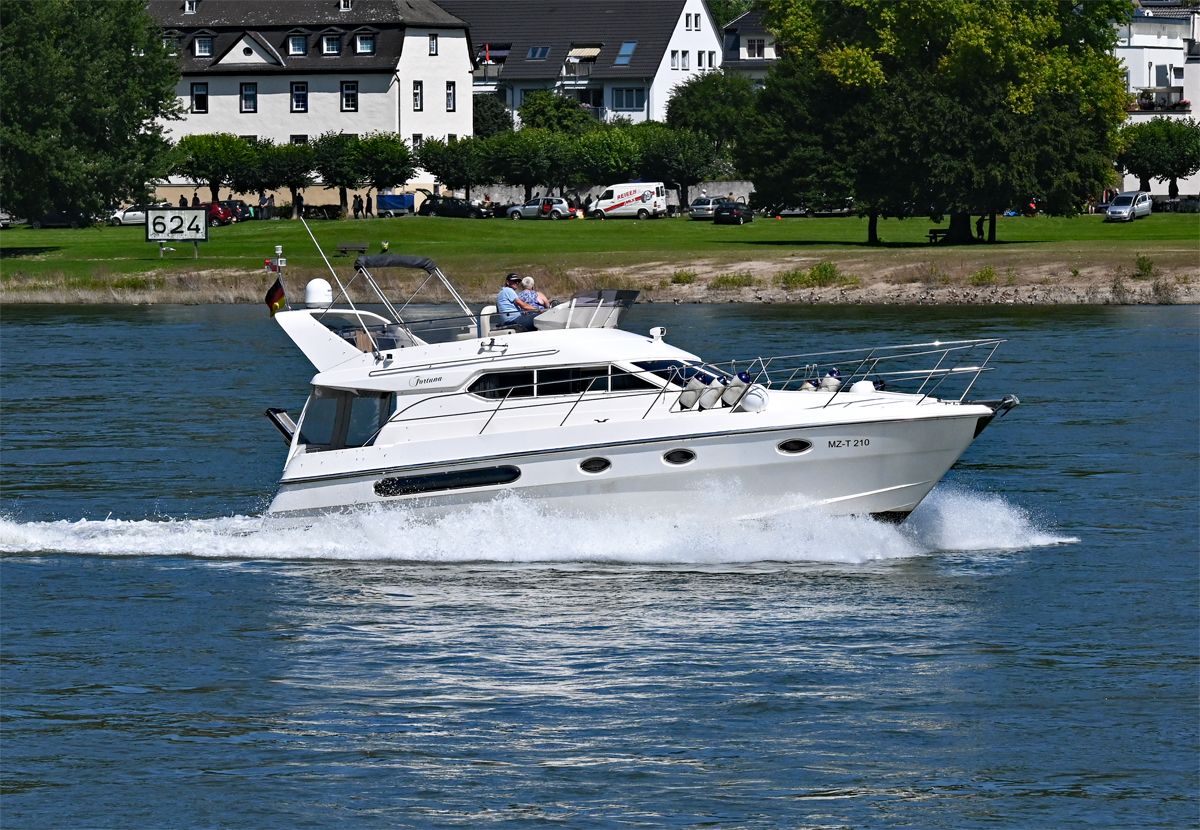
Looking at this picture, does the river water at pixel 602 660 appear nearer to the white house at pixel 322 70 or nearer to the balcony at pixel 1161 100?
the white house at pixel 322 70

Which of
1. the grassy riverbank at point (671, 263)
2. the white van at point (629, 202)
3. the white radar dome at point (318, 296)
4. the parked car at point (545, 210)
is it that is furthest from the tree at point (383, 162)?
the white radar dome at point (318, 296)

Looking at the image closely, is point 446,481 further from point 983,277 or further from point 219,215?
point 219,215

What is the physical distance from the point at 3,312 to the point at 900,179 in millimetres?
36508

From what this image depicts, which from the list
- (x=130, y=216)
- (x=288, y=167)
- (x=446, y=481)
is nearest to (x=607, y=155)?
(x=288, y=167)

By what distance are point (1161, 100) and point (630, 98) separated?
3986cm

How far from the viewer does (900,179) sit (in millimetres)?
71812

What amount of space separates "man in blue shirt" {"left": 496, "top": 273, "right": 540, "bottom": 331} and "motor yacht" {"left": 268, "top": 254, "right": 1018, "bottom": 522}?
17cm

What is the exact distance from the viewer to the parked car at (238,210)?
9388cm

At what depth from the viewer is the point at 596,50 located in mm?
130250

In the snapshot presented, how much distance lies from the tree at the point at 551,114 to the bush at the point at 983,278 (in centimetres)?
5956

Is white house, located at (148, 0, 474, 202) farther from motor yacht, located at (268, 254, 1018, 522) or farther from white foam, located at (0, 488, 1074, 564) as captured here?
white foam, located at (0, 488, 1074, 564)

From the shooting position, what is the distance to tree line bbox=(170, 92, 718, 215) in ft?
317

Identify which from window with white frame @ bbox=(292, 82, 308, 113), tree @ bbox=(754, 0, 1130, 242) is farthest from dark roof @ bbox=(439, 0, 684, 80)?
tree @ bbox=(754, 0, 1130, 242)

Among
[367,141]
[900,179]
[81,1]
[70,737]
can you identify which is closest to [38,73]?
[81,1]
